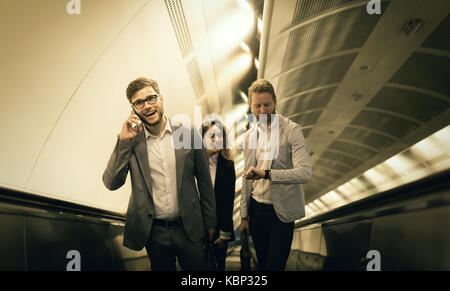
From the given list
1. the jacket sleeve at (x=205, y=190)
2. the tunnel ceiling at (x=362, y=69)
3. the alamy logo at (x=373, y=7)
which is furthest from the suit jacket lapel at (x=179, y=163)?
the alamy logo at (x=373, y=7)

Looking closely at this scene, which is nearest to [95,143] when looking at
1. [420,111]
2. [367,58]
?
[367,58]

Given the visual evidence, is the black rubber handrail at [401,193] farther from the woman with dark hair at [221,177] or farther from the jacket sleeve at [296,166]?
the woman with dark hair at [221,177]

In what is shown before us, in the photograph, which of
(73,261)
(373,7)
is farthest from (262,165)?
(373,7)

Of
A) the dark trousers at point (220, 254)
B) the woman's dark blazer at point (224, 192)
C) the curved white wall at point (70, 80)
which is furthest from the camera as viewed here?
the dark trousers at point (220, 254)

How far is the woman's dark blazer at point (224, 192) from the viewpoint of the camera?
11.4 feet

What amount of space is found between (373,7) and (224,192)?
5199 mm

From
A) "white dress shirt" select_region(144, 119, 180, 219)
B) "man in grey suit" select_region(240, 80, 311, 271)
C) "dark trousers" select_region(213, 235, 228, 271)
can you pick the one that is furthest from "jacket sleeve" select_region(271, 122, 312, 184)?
"dark trousers" select_region(213, 235, 228, 271)

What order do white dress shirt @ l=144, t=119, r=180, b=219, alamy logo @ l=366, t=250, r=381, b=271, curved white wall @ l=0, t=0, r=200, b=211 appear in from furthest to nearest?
curved white wall @ l=0, t=0, r=200, b=211
alamy logo @ l=366, t=250, r=381, b=271
white dress shirt @ l=144, t=119, r=180, b=219

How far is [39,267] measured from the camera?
7.01ft

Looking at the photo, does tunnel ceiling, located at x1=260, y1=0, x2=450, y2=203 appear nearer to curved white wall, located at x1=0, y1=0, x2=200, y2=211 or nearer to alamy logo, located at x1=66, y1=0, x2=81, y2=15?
curved white wall, located at x1=0, y1=0, x2=200, y2=211

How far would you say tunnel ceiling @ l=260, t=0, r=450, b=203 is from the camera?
6504mm

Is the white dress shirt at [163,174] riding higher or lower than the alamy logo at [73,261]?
higher

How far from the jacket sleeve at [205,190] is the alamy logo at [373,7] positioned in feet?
18.0

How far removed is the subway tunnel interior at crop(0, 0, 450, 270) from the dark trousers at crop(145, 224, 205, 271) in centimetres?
71
